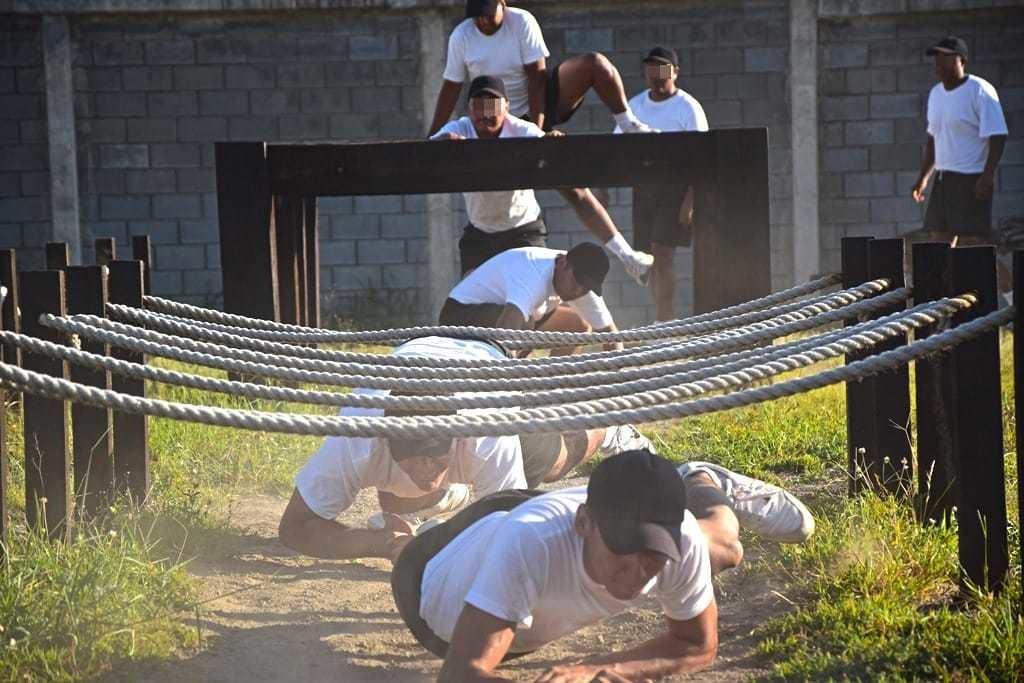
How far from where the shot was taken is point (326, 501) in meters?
4.95

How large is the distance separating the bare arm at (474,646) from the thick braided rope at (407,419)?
0.40 m

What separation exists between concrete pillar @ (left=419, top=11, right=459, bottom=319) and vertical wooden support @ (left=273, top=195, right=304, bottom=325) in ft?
14.4

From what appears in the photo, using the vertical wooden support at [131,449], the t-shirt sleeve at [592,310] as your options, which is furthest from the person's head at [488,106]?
the vertical wooden support at [131,449]

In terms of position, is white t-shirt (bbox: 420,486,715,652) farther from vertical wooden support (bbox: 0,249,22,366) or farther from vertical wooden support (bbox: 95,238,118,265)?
vertical wooden support (bbox: 95,238,118,265)

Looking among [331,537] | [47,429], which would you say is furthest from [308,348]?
[47,429]

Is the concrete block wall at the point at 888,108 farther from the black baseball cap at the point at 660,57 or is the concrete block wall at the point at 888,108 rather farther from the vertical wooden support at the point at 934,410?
the vertical wooden support at the point at 934,410

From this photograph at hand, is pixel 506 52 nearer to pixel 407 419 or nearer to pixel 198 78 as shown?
pixel 198 78

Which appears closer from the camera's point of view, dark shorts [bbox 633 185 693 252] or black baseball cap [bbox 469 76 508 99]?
black baseball cap [bbox 469 76 508 99]

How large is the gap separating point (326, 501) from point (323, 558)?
0.25 m

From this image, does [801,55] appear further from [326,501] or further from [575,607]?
[575,607]

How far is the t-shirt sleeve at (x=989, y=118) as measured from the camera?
32.8 ft

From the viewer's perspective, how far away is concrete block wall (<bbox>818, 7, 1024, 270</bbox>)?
40.4 ft

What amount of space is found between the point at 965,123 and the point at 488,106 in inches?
153

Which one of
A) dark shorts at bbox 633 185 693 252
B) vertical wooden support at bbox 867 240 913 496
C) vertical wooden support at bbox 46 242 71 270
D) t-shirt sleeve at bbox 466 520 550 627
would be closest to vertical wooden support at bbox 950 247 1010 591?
vertical wooden support at bbox 867 240 913 496
